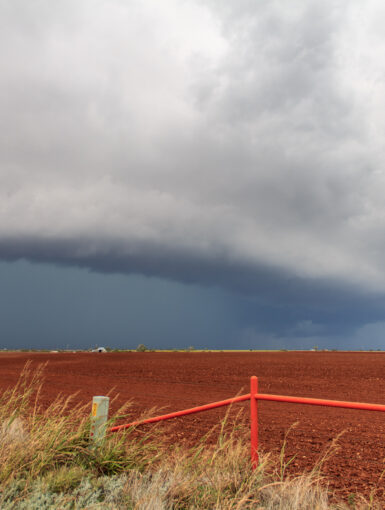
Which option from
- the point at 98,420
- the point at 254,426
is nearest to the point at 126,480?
the point at 98,420

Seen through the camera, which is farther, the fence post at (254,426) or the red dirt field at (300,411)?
the red dirt field at (300,411)

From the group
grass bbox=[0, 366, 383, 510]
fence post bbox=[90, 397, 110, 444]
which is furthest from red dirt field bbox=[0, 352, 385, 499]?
fence post bbox=[90, 397, 110, 444]

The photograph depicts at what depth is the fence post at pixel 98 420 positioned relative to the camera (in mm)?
6109

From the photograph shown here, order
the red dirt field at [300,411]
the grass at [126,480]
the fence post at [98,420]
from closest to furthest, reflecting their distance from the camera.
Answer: the grass at [126,480] → the fence post at [98,420] → the red dirt field at [300,411]

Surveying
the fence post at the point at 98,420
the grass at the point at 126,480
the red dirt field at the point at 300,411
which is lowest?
the red dirt field at the point at 300,411

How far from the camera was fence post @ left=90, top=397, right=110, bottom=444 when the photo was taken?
611 centimetres

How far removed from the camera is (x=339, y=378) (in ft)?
85.0

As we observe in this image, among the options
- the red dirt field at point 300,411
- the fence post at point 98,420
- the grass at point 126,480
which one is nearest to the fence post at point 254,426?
the grass at point 126,480

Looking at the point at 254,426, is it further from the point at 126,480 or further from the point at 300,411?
the point at 300,411

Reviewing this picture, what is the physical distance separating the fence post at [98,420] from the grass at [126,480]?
15 cm

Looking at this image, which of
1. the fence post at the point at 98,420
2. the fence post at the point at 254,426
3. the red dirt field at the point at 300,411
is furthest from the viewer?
the red dirt field at the point at 300,411

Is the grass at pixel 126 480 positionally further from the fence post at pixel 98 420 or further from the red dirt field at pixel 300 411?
the red dirt field at pixel 300 411

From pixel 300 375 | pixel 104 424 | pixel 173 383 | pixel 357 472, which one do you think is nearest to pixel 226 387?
pixel 173 383

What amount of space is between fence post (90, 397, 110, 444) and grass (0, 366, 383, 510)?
151 mm
